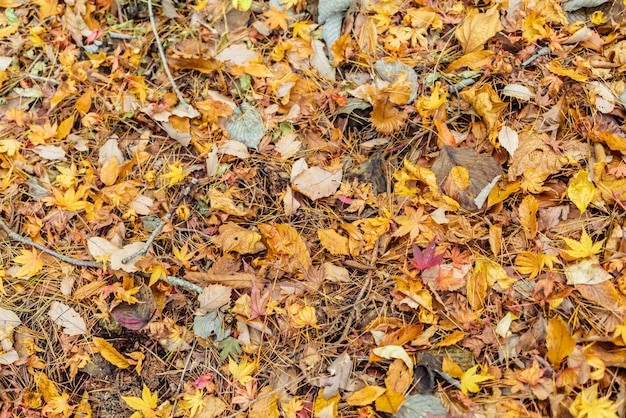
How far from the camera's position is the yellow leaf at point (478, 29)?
2000 millimetres

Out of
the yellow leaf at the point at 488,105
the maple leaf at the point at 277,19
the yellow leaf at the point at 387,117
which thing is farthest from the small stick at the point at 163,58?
the yellow leaf at the point at 488,105

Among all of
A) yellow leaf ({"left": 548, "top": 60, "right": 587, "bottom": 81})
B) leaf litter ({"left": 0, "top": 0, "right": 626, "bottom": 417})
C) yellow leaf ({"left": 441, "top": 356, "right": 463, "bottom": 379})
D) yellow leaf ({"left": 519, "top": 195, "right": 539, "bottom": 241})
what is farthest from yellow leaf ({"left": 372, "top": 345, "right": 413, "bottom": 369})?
yellow leaf ({"left": 548, "top": 60, "right": 587, "bottom": 81})

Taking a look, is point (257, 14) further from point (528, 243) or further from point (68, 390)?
point (68, 390)

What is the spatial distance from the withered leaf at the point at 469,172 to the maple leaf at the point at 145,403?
1348mm

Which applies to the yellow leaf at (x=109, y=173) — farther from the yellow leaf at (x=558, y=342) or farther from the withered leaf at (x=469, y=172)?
the yellow leaf at (x=558, y=342)

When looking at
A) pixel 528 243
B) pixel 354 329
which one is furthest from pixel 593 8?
pixel 354 329

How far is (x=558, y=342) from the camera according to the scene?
154 centimetres

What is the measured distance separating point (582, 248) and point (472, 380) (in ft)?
1.95

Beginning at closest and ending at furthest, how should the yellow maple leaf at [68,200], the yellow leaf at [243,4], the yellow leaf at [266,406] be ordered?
the yellow leaf at [266,406], the yellow maple leaf at [68,200], the yellow leaf at [243,4]

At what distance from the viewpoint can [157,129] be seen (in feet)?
7.04

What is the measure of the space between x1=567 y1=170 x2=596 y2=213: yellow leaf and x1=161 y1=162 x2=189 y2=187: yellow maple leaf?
4.90 feet

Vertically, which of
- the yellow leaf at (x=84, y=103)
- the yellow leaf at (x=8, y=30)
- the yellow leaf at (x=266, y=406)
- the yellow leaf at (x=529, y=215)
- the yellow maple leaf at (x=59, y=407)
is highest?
the yellow leaf at (x=8, y=30)

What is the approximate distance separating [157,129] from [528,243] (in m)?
1.60

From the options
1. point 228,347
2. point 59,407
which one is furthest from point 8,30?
point 228,347
